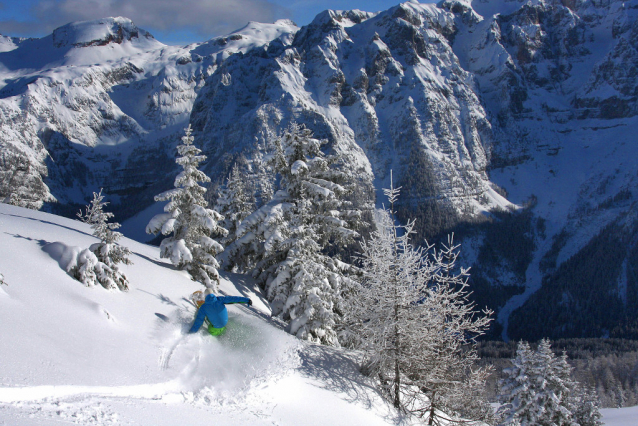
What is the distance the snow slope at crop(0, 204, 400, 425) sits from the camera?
6.91 metres

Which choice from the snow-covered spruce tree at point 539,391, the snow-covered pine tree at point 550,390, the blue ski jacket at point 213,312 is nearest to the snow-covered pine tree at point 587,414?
the snow-covered spruce tree at point 539,391

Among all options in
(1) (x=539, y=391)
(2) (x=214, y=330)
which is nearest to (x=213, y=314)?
(2) (x=214, y=330)

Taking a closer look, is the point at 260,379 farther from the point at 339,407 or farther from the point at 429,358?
the point at 429,358

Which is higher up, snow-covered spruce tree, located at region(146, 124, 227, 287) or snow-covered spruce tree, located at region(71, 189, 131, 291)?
snow-covered spruce tree, located at region(146, 124, 227, 287)

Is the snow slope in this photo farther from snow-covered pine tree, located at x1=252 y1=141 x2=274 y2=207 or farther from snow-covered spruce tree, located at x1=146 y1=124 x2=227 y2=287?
snow-covered pine tree, located at x1=252 y1=141 x2=274 y2=207

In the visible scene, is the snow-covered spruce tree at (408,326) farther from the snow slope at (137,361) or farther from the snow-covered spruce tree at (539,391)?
the snow-covered spruce tree at (539,391)

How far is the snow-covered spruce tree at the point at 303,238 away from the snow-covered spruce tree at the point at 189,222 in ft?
7.92

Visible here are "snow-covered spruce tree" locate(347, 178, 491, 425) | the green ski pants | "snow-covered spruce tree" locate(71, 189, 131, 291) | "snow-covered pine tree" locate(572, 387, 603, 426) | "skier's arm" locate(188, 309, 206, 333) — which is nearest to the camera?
"snow-covered spruce tree" locate(71, 189, 131, 291)

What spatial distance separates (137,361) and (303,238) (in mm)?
9435

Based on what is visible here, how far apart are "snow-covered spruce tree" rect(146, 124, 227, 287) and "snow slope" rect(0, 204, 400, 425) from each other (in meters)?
3.43

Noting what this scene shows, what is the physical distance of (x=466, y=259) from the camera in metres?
161

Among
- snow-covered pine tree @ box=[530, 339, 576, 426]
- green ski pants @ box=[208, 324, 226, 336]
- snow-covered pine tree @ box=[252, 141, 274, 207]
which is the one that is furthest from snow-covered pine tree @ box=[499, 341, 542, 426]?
snow-covered pine tree @ box=[252, 141, 274, 207]

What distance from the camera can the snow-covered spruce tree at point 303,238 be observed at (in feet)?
54.9

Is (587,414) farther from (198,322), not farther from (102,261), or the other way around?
(102,261)
